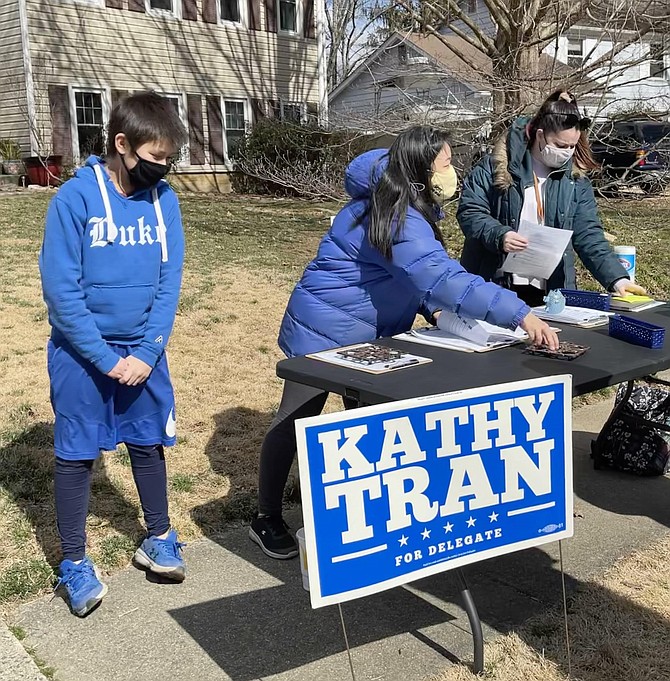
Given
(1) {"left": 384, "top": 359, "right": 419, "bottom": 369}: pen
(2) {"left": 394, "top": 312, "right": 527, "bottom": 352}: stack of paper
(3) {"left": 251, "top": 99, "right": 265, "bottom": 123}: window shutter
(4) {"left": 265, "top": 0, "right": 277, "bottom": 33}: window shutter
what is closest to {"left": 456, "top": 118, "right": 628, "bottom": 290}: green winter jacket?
(2) {"left": 394, "top": 312, "right": 527, "bottom": 352}: stack of paper

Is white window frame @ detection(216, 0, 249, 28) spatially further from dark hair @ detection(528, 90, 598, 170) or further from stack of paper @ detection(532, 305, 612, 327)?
stack of paper @ detection(532, 305, 612, 327)

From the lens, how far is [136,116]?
114 inches

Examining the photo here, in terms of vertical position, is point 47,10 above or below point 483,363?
above

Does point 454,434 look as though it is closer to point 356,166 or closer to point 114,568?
point 356,166

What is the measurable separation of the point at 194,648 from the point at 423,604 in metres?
0.86

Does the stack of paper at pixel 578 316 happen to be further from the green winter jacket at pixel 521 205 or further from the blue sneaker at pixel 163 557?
the blue sneaker at pixel 163 557

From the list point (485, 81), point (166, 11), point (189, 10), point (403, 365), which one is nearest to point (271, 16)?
point (189, 10)

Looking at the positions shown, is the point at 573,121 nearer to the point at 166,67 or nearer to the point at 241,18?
the point at 166,67

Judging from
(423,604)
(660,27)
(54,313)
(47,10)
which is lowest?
(423,604)

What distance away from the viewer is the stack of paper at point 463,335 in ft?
10.6

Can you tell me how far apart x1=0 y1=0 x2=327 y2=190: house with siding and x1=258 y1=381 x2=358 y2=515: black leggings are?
1276cm

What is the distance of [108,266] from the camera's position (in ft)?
9.78

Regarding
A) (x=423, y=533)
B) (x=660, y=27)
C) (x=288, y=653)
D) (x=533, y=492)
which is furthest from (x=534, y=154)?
(x=660, y=27)

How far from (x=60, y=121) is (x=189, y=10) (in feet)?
14.2
